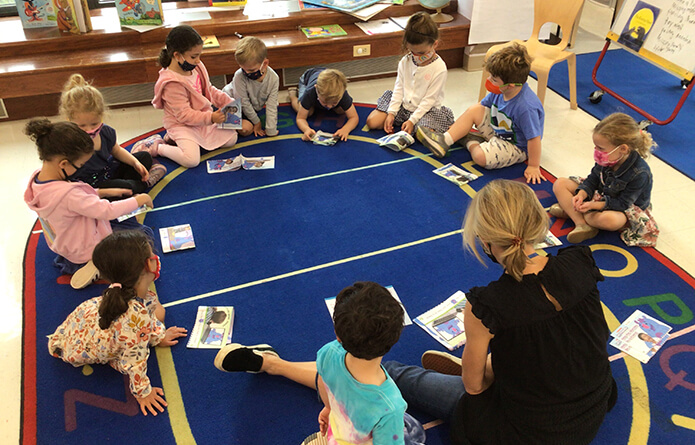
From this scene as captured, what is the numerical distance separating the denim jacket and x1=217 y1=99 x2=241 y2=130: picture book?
8.51 feet

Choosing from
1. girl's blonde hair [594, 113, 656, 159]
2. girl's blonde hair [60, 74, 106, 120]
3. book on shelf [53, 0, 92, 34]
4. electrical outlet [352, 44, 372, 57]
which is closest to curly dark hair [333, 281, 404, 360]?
girl's blonde hair [594, 113, 656, 159]

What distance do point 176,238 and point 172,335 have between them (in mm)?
812

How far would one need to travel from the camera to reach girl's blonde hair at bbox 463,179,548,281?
5.78ft

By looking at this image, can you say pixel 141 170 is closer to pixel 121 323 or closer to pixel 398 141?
pixel 121 323

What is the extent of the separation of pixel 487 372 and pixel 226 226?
1946mm

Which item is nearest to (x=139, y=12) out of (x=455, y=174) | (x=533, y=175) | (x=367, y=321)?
(x=455, y=174)

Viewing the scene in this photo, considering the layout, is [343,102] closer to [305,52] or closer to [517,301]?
[305,52]

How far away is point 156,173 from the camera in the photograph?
378 centimetres

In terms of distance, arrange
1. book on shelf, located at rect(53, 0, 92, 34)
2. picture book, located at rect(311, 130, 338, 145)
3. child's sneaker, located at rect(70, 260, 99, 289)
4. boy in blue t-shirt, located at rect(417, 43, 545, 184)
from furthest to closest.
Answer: book on shelf, located at rect(53, 0, 92, 34)
picture book, located at rect(311, 130, 338, 145)
boy in blue t-shirt, located at rect(417, 43, 545, 184)
child's sneaker, located at rect(70, 260, 99, 289)

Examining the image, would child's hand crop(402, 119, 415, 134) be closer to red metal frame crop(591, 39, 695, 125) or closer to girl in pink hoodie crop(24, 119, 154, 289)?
red metal frame crop(591, 39, 695, 125)

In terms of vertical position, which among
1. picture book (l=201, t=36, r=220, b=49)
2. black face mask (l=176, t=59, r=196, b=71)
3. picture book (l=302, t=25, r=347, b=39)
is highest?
black face mask (l=176, t=59, r=196, b=71)

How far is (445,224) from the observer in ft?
11.2

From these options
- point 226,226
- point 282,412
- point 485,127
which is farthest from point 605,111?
point 282,412

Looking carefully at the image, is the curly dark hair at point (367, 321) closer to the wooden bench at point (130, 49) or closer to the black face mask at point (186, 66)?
the black face mask at point (186, 66)
